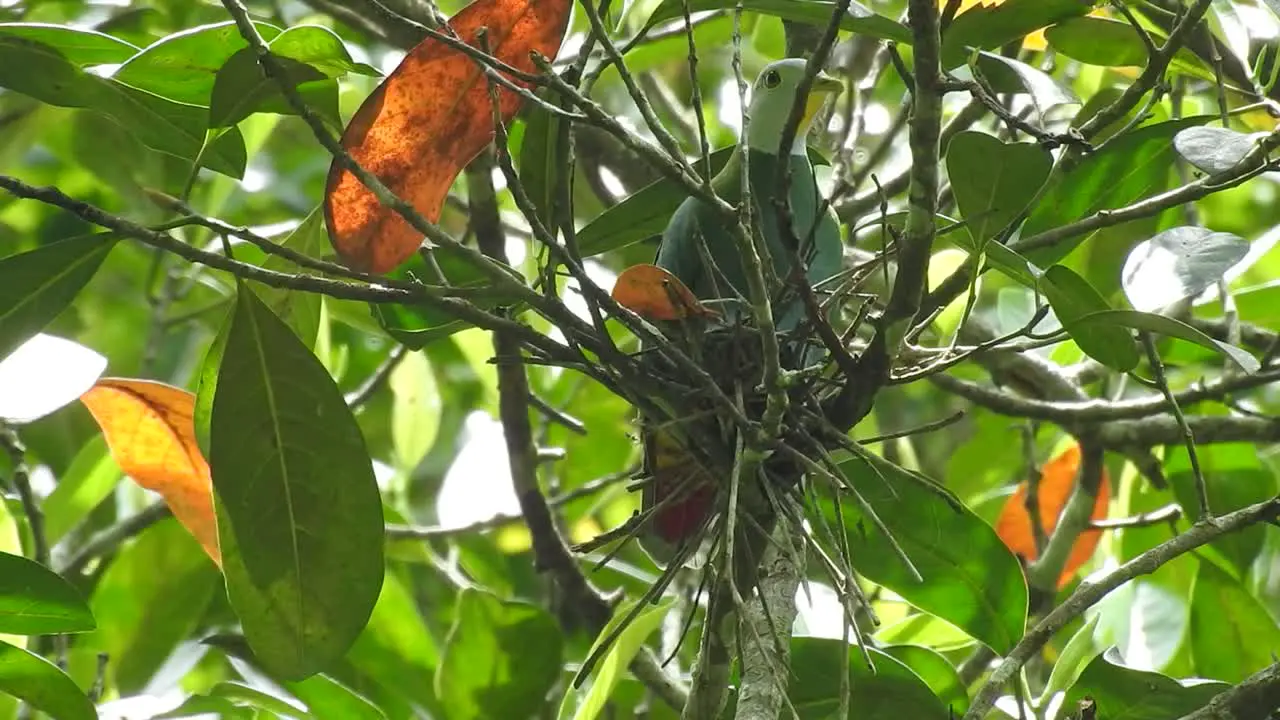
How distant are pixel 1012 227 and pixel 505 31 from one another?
50 cm

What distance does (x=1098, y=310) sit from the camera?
3.89 feet

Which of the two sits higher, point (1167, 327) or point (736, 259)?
point (736, 259)

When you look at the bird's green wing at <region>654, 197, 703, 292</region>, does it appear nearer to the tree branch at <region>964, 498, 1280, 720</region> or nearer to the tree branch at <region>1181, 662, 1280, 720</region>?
the tree branch at <region>964, 498, 1280, 720</region>

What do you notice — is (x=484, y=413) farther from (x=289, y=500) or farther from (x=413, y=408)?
(x=289, y=500)

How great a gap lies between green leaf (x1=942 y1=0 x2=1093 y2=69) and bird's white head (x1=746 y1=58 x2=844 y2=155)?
0.46 meters

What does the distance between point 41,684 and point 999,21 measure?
43.8 inches

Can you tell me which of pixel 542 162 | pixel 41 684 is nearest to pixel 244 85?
pixel 542 162

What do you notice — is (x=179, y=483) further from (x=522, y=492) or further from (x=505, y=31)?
(x=505, y=31)

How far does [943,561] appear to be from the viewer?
4.83 ft

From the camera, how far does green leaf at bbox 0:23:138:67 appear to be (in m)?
1.25

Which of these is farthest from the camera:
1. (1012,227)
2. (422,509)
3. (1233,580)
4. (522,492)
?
(422,509)

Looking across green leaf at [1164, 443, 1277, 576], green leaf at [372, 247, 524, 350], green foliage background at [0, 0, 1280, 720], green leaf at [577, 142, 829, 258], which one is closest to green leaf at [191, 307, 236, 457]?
green foliage background at [0, 0, 1280, 720]

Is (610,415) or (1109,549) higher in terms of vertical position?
(610,415)

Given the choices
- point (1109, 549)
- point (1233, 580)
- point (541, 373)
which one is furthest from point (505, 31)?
point (1109, 549)
